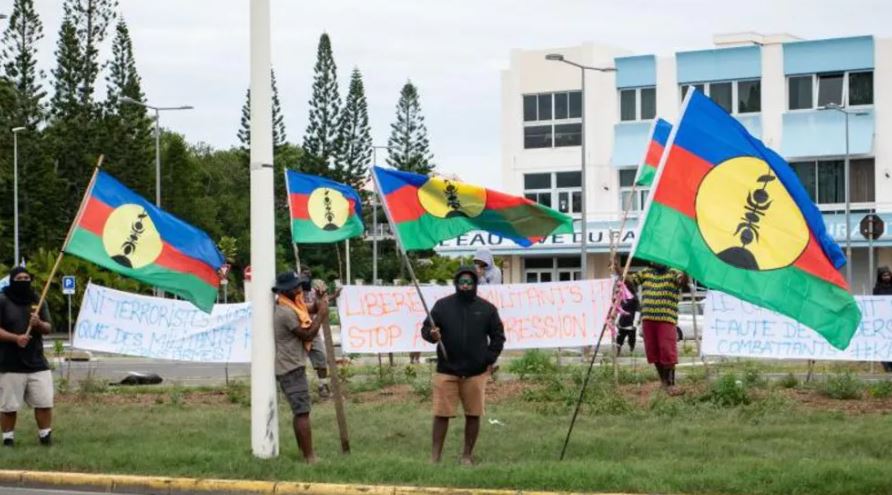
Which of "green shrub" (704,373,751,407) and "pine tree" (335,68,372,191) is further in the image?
"pine tree" (335,68,372,191)

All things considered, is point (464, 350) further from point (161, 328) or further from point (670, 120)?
point (670, 120)

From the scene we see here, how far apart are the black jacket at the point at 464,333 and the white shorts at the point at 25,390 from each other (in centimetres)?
405

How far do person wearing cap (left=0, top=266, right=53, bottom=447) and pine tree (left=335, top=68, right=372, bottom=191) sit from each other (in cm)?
6181

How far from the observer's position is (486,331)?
12.9m

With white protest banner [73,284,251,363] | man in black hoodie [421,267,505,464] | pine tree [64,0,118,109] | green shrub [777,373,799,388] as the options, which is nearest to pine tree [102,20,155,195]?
pine tree [64,0,118,109]

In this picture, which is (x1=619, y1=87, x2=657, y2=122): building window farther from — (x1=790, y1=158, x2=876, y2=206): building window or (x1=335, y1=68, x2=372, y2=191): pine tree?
(x1=335, y1=68, x2=372, y2=191): pine tree

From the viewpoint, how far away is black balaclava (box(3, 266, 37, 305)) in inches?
571

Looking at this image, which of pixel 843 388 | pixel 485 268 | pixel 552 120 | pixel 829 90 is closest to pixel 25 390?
pixel 485 268

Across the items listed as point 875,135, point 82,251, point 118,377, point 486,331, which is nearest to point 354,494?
point 486,331

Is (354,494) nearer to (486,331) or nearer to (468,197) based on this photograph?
(486,331)

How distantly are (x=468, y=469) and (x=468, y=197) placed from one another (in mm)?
5612

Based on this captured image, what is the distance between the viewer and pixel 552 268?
228ft

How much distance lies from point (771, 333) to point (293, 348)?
28.0ft

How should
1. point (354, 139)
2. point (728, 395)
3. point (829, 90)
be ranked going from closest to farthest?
point (728, 395), point (829, 90), point (354, 139)
